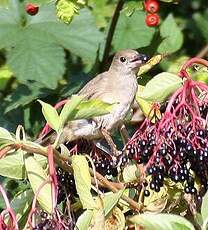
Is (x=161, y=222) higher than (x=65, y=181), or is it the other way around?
(x=161, y=222)

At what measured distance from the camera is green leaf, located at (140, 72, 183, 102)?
2.88 metres

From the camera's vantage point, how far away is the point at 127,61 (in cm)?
460

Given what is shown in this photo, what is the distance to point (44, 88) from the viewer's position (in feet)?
15.7

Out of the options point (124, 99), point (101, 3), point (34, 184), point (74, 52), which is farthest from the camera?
point (101, 3)

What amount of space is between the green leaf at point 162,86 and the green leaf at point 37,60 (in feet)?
5.14

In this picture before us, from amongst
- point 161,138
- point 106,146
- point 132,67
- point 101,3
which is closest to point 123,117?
point 106,146

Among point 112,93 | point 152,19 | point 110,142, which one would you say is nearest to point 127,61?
point 112,93

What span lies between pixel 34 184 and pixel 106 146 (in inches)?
39.3

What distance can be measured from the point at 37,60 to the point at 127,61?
1.39 feet

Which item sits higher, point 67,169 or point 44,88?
point 67,169

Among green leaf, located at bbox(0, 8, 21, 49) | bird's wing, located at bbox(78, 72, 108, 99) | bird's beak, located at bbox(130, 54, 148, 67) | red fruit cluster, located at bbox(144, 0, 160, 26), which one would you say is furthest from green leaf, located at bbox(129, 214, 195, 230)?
red fruit cluster, located at bbox(144, 0, 160, 26)

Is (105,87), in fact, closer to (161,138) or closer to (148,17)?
(148,17)

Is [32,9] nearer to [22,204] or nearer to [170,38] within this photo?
[170,38]

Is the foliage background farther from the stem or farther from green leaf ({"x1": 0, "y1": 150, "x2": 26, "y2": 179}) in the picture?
green leaf ({"x1": 0, "y1": 150, "x2": 26, "y2": 179})
